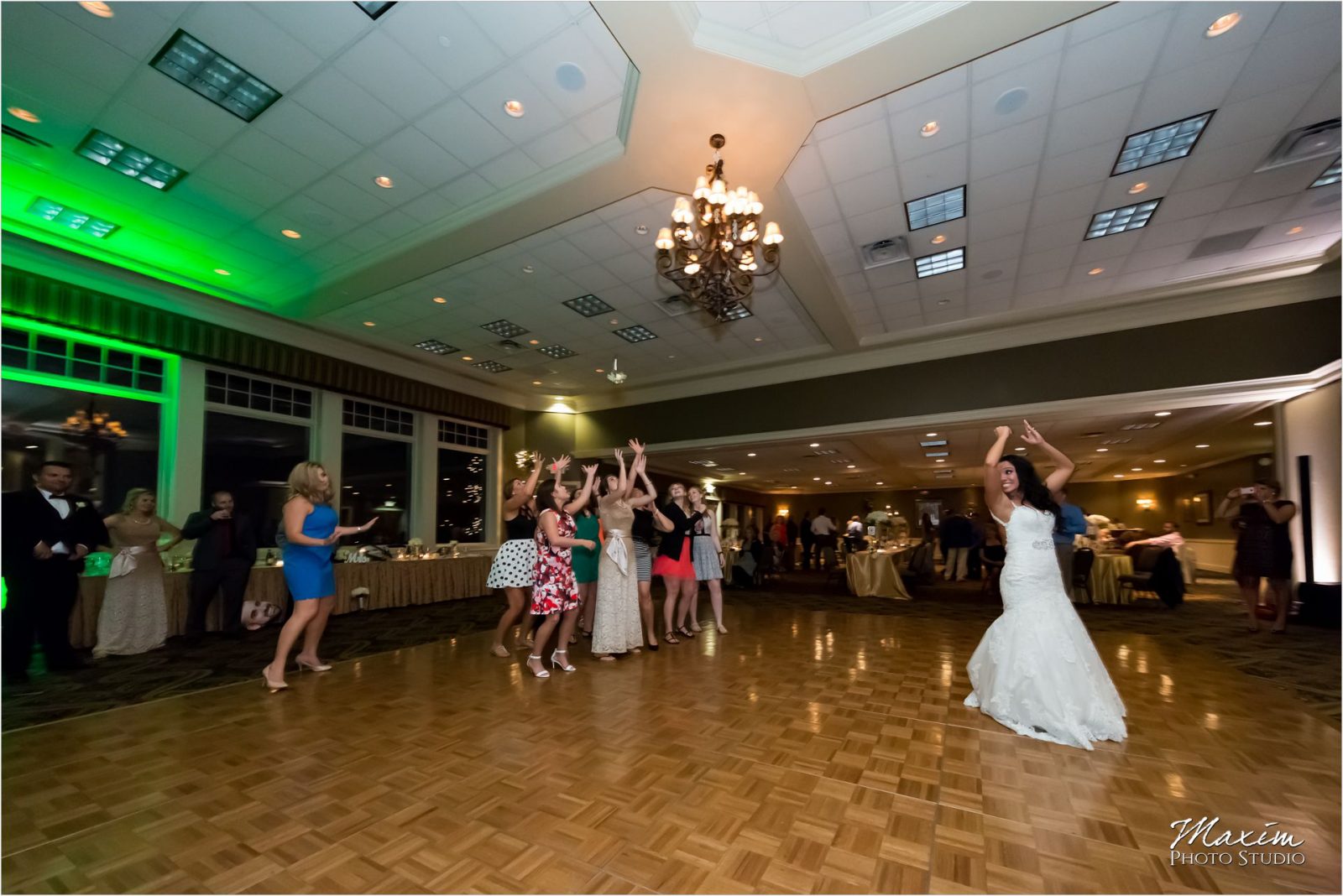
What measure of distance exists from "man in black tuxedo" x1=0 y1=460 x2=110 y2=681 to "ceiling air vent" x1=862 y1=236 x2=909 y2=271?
731 cm

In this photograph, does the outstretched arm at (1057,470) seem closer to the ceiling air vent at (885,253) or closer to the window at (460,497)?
the ceiling air vent at (885,253)

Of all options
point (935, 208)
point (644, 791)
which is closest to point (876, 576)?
point (935, 208)

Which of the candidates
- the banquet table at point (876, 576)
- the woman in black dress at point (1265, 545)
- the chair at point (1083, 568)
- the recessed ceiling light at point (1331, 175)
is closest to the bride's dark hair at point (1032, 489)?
the recessed ceiling light at point (1331, 175)

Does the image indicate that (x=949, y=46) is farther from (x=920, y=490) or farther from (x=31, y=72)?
(x=920, y=490)

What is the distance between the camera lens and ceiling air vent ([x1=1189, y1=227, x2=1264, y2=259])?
18.0ft

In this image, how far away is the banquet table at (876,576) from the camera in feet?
28.8

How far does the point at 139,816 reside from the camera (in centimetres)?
200

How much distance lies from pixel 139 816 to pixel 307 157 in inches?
180

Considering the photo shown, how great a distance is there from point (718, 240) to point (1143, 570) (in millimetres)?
8941

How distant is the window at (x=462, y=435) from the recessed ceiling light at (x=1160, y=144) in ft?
33.5

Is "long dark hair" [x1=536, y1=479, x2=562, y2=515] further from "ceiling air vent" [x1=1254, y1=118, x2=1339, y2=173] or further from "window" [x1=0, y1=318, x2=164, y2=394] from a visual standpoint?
"ceiling air vent" [x1=1254, y1=118, x2=1339, y2=173]

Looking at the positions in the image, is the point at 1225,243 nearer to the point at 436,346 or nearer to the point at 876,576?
the point at 876,576

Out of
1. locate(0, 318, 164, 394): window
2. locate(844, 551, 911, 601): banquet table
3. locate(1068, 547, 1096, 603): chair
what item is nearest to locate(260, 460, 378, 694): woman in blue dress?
locate(0, 318, 164, 394): window

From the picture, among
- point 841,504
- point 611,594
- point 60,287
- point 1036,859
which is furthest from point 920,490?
point 60,287
